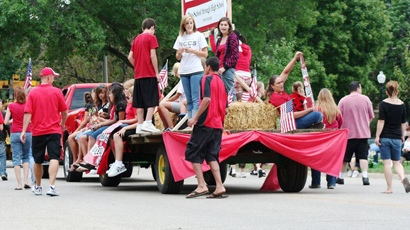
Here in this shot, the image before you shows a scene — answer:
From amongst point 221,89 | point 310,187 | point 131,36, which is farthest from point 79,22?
point 221,89

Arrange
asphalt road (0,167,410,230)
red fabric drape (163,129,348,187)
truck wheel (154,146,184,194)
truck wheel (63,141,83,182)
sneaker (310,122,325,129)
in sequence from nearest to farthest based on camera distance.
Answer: asphalt road (0,167,410,230) → red fabric drape (163,129,348,187) → truck wheel (154,146,184,194) → sneaker (310,122,325,129) → truck wheel (63,141,83,182)

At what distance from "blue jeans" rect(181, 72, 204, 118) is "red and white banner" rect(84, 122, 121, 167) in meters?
→ 1.49

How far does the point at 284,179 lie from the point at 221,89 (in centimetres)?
258

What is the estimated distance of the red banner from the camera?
1251 cm

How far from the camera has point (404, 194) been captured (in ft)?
43.3

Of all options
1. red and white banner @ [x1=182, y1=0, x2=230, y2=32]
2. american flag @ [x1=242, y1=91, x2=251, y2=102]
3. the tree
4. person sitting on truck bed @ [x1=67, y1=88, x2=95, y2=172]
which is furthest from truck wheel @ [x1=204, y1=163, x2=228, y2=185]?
the tree

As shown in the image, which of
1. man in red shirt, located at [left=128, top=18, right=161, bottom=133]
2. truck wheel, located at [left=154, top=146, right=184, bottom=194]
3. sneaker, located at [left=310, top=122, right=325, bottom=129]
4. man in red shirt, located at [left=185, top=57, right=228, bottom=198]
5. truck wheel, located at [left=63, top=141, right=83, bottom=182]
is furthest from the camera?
truck wheel, located at [left=63, top=141, right=83, bottom=182]

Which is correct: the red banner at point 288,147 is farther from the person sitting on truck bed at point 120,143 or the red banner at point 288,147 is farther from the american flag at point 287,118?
the person sitting on truck bed at point 120,143

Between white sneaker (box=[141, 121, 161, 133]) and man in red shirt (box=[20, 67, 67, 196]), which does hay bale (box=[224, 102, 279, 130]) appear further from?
man in red shirt (box=[20, 67, 67, 196])

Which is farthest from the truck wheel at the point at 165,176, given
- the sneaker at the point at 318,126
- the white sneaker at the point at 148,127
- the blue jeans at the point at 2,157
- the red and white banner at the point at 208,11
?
the blue jeans at the point at 2,157

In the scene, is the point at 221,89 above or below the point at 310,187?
above

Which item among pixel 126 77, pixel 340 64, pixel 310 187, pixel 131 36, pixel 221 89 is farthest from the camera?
pixel 340 64

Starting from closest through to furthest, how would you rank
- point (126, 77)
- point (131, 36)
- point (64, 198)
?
point (64, 198) → point (131, 36) → point (126, 77)

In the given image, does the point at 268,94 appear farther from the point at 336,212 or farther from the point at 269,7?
the point at 269,7
